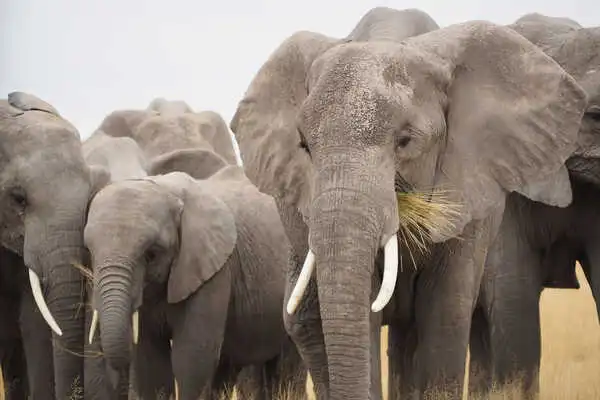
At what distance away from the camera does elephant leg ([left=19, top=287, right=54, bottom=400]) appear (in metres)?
8.34

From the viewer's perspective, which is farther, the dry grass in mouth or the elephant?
the dry grass in mouth

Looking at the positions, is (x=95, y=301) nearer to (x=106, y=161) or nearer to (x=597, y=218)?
(x=106, y=161)

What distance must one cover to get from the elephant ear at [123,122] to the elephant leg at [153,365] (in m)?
4.85

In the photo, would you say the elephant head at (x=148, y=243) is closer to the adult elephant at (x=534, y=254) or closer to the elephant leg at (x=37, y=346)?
the elephant leg at (x=37, y=346)

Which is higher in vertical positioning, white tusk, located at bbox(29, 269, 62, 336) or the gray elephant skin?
white tusk, located at bbox(29, 269, 62, 336)

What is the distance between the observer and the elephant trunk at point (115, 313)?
290 inches

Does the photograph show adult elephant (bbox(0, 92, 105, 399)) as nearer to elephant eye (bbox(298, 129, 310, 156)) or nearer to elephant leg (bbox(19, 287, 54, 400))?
elephant leg (bbox(19, 287, 54, 400))

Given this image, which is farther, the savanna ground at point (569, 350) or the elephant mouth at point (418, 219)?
the savanna ground at point (569, 350)

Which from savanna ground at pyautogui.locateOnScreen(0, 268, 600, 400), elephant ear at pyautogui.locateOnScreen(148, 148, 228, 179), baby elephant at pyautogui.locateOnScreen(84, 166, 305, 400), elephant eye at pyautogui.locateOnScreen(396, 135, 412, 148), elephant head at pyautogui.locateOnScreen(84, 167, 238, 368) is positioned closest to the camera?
elephant eye at pyautogui.locateOnScreen(396, 135, 412, 148)

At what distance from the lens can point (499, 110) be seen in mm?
6445

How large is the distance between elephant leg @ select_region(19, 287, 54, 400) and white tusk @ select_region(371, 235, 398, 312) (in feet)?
11.3

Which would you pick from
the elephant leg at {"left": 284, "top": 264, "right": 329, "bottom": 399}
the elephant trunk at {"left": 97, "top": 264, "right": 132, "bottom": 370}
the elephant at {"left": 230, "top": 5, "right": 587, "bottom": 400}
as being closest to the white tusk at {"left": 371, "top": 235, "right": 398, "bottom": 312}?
the elephant at {"left": 230, "top": 5, "right": 587, "bottom": 400}

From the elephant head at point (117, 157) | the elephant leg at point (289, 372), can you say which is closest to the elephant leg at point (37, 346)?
the elephant head at point (117, 157)

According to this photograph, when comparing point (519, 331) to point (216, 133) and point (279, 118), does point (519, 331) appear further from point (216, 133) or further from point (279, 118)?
point (216, 133)
